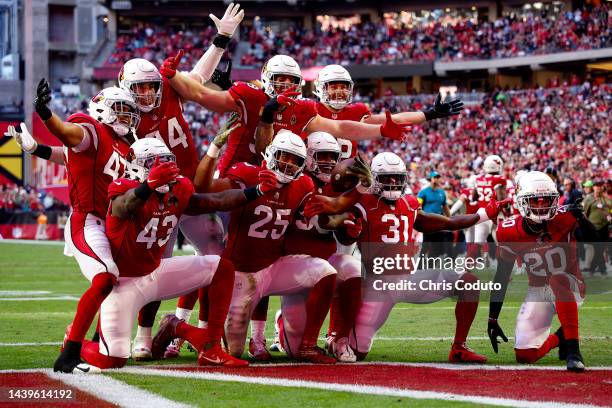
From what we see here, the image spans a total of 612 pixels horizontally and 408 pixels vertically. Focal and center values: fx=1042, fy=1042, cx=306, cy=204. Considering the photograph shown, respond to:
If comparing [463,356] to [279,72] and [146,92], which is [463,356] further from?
[146,92]

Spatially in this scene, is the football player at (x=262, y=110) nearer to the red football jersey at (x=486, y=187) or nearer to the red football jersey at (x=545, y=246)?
the red football jersey at (x=545, y=246)

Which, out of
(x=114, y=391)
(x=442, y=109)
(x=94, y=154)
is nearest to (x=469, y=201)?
(x=442, y=109)

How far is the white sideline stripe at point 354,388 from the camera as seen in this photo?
5.31 m

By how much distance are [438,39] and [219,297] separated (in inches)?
1342

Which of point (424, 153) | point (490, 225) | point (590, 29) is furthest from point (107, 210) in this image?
point (590, 29)

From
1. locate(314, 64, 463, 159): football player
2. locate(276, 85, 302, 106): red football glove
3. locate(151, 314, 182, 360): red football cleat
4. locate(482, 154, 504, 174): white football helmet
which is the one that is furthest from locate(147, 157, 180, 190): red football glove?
locate(482, 154, 504, 174): white football helmet

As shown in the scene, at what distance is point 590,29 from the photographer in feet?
112

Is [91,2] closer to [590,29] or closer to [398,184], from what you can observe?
[590,29]

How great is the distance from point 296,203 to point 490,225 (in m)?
9.24

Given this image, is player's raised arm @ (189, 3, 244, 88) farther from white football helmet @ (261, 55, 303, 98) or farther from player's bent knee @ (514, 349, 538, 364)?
player's bent knee @ (514, 349, 538, 364)

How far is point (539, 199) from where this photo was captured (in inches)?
282

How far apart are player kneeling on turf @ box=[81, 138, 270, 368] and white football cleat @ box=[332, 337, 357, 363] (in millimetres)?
780

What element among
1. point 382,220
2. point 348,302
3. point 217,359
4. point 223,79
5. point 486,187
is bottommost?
point 217,359

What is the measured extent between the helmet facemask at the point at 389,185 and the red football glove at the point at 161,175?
1852 millimetres
